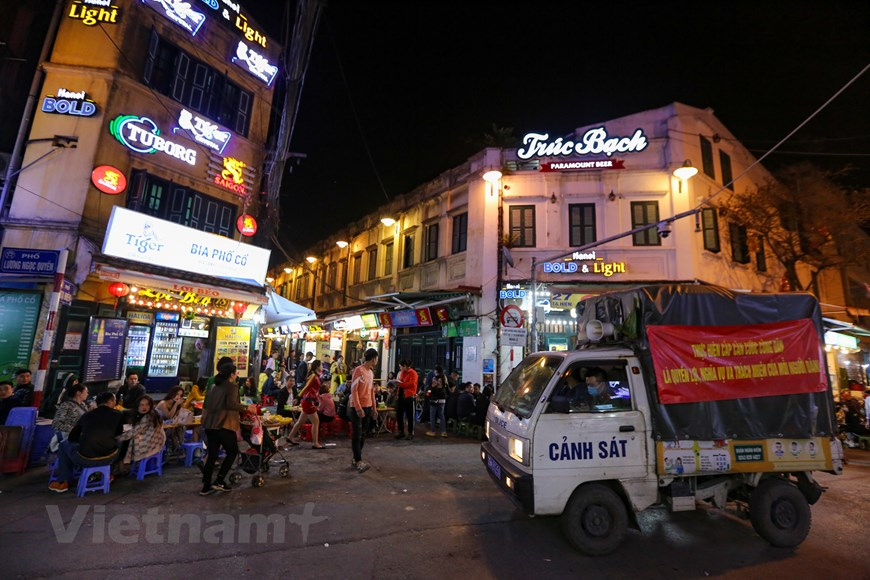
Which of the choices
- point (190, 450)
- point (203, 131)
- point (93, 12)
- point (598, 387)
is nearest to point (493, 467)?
point (598, 387)

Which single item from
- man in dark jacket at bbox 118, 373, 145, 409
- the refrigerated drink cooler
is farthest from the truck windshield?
the refrigerated drink cooler

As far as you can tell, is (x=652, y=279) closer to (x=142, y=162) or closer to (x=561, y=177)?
(x=561, y=177)

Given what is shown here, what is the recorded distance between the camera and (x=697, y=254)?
1480 centimetres

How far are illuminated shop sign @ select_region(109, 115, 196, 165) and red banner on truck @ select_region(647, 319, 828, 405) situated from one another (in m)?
13.8

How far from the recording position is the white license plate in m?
5.14

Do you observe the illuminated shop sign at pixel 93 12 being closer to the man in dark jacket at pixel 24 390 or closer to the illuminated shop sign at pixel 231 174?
the illuminated shop sign at pixel 231 174

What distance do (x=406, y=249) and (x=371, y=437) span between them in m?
11.3

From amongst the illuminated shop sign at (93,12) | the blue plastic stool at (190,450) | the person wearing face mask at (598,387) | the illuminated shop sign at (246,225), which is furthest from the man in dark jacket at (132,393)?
the illuminated shop sign at (93,12)

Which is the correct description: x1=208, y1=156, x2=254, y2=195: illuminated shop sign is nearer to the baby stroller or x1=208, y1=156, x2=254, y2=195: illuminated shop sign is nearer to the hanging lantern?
the hanging lantern

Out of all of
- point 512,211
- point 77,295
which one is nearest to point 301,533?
point 77,295

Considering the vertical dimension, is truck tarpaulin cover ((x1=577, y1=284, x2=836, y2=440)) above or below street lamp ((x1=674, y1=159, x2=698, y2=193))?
below

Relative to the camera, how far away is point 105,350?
1075 cm

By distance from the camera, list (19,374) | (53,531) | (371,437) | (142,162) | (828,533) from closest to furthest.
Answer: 1. (53,531)
2. (828,533)
3. (19,374)
4. (371,437)
5. (142,162)

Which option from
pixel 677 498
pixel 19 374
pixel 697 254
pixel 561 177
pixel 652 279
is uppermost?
pixel 561 177
